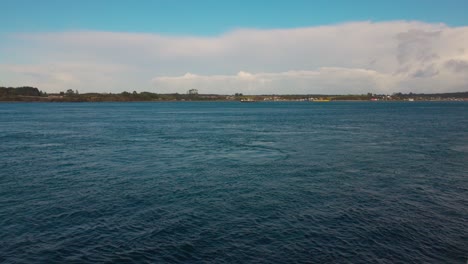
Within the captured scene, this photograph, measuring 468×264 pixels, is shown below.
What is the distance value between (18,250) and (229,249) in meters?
13.4

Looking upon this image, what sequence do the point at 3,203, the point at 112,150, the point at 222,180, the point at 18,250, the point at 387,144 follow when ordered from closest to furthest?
1. the point at 18,250
2. the point at 3,203
3. the point at 222,180
4. the point at 112,150
5. the point at 387,144

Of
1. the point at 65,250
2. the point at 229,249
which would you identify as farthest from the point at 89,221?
the point at 229,249

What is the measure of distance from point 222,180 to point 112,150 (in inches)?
1153

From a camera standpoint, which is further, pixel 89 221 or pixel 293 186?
pixel 293 186

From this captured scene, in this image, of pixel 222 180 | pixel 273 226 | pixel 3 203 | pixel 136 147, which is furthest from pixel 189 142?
pixel 273 226

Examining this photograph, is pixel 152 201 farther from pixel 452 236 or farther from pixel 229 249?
pixel 452 236

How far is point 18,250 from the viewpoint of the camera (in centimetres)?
2339

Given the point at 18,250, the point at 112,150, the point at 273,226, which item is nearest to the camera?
the point at 18,250

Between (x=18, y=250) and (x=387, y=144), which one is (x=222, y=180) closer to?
(x=18, y=250)

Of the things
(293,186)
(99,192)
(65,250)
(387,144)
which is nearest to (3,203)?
(99,192)

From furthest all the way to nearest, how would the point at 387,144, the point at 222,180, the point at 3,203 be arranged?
the point at 387,144 → the point at 222,180 → the point at 3,203

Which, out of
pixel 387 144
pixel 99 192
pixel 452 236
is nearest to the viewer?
pixel 452 236

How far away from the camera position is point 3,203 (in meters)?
32.5

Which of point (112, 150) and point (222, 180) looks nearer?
point (222, 180)
